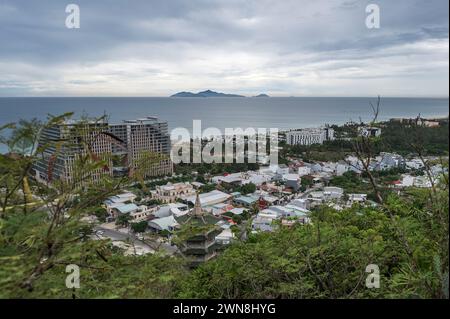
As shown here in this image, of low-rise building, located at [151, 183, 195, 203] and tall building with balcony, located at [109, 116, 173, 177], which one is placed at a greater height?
tall building with balcony, located at [109, 116, 173, 177]

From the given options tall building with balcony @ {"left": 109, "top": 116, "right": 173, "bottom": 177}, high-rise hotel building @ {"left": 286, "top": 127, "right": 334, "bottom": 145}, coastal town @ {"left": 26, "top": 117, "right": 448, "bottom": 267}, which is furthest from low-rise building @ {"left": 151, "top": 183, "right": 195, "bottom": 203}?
high-rise hotel building @ {"left": 286, "top": 127, "right": 334, "bottom": 145}

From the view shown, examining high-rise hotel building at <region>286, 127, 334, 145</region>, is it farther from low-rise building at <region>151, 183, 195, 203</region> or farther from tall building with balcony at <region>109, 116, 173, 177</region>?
low-rise building at <region>151, 183, 195, 203</region>

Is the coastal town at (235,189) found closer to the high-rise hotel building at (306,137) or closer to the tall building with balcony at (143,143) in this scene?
the tall building with balcony at (143,143)

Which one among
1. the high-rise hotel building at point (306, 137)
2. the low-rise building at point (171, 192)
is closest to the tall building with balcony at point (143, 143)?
the low-rise building at point (171, 192)

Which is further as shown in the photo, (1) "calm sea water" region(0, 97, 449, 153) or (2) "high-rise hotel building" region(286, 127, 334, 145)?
(2) "high-rise hotel building" region(286, 127, 334, 145)

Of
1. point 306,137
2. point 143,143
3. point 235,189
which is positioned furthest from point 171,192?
point 306,137

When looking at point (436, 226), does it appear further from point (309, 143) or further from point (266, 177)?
point (309, 143)

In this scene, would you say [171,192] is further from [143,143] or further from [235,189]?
[143,143]

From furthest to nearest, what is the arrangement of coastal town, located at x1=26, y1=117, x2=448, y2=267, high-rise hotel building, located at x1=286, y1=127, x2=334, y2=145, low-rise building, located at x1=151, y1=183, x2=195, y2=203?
high-rise hotel building, located at x1=286, y1=127, x2=334, y2=145, low-rise building, located at x1=151, y1=183, x2=195, y2=203, coastal town, located at x1=26, y1=117, x2=448, y2=267

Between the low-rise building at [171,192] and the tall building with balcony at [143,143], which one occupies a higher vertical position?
the tall building with balcony at [143,143]
